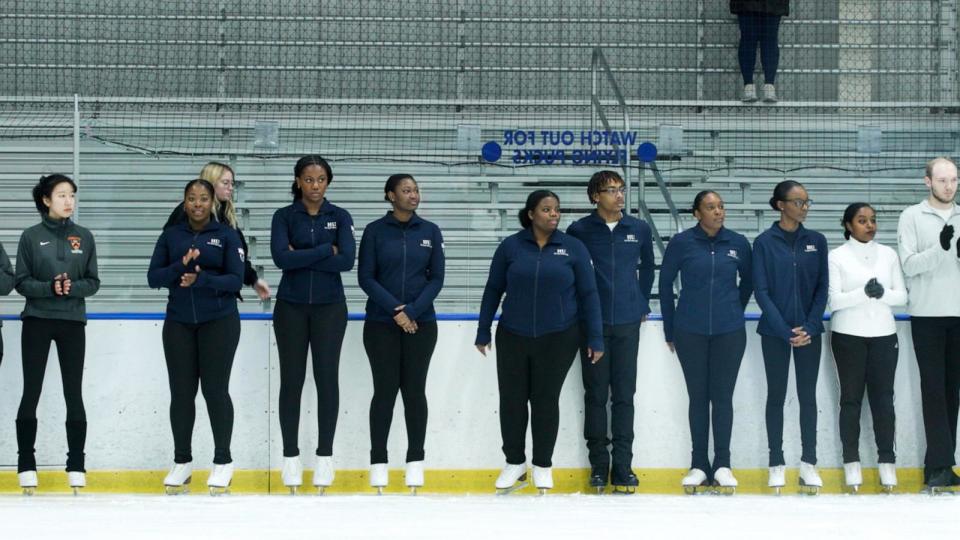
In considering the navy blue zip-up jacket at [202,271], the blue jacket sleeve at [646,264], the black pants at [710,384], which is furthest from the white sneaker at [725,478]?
the navy blue zip-up jacket at [202,271]

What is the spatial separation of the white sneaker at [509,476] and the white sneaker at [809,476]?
52.0 inches

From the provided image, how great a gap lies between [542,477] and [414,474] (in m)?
0.58

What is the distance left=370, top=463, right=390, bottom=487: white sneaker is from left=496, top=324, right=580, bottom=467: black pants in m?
0.57

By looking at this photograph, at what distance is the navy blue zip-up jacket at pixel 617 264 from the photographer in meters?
6.50

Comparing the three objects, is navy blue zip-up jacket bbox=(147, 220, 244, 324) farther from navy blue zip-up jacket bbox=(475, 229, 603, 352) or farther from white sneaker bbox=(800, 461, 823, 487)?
white sneaker bbox=(800, 461, 823, 487)

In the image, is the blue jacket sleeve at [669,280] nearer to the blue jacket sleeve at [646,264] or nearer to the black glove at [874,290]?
the blue jacket sleeve at [646,264]

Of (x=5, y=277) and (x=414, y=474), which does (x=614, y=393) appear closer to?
(x=414, y=474)

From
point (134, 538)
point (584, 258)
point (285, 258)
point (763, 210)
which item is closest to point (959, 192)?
point (763, 210)

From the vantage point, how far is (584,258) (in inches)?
250

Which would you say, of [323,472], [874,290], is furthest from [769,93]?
[323,472]

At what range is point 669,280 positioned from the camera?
6559 millimetres

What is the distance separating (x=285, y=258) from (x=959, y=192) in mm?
6229

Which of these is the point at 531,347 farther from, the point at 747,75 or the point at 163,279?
the point at 747,75

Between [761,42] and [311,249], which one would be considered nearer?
[311,249]
